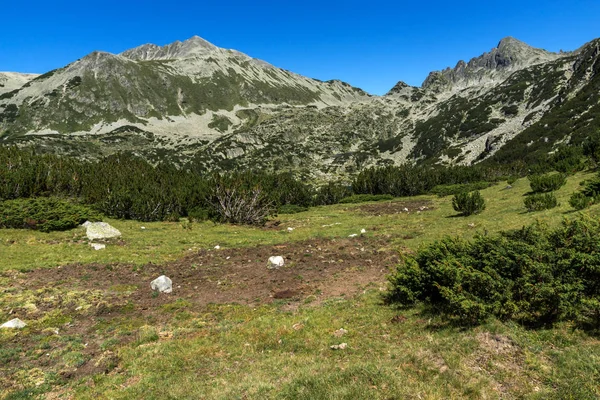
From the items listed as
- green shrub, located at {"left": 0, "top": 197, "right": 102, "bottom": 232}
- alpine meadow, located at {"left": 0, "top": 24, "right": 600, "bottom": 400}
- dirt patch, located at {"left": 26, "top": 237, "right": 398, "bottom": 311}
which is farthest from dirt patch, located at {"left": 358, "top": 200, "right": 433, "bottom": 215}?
green shrub, located at {"left": 0, "top": 197, "right": 102, "bottom": 232}

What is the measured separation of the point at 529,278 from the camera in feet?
23.1

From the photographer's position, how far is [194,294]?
12.7 meters

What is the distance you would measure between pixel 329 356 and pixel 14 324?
9.83 m

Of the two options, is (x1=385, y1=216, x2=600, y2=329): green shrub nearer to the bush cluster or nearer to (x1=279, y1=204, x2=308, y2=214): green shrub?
the bush cluster

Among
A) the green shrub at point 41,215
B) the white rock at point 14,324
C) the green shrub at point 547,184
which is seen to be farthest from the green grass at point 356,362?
the green shrub at point 547,184

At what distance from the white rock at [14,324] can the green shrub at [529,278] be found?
12.5 metres

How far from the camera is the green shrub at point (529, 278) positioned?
21.4 feet

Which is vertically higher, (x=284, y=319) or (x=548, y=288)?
(x=548, y=288)

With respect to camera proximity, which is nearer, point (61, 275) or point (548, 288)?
point (548, 288)

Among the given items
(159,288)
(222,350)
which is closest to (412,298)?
(222,350)

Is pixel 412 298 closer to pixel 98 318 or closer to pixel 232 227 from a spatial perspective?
pixel 98 318

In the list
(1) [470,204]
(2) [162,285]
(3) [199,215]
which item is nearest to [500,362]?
(2) [162,285]

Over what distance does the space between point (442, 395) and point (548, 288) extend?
3.29 metres

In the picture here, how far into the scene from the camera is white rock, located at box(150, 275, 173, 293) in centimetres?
1301
